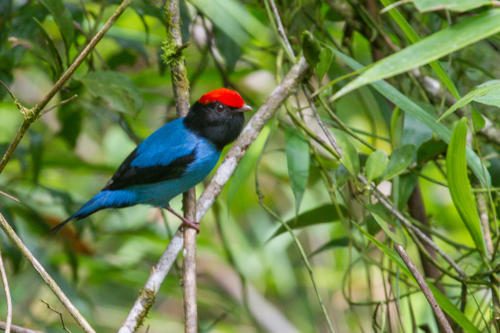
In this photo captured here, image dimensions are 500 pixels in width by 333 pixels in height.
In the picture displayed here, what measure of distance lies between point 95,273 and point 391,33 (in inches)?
101

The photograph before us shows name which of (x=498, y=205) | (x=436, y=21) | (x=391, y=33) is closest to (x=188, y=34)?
(x=391, y=33)

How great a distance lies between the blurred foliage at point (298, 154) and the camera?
220 cm

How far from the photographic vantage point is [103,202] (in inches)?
130

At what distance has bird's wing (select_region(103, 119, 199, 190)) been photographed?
3273 millimetres

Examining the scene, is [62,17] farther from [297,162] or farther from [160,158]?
[297,162]

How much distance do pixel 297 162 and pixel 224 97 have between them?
2.49 feet

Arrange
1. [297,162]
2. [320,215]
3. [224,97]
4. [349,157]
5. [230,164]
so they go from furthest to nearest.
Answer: [224,97], [320,215], [297,162], [230,164], [349,157]

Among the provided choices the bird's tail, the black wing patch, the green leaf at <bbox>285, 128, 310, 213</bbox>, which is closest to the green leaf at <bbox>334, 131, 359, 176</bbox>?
the green leaf at <bbox>285, 128, 310, 213</bbox>

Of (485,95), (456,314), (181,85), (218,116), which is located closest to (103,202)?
(218,116)

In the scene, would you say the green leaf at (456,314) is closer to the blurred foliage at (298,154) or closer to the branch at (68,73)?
the blurred foliage at (298,154)

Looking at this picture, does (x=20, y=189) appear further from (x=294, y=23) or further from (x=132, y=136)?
(x=294, y=23)

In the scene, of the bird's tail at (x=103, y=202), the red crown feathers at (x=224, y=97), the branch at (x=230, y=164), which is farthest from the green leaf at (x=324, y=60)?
the bird's tail at (x=103, y=202)

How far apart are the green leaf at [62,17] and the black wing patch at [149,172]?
2.71 feet

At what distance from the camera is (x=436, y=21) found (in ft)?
10.7
